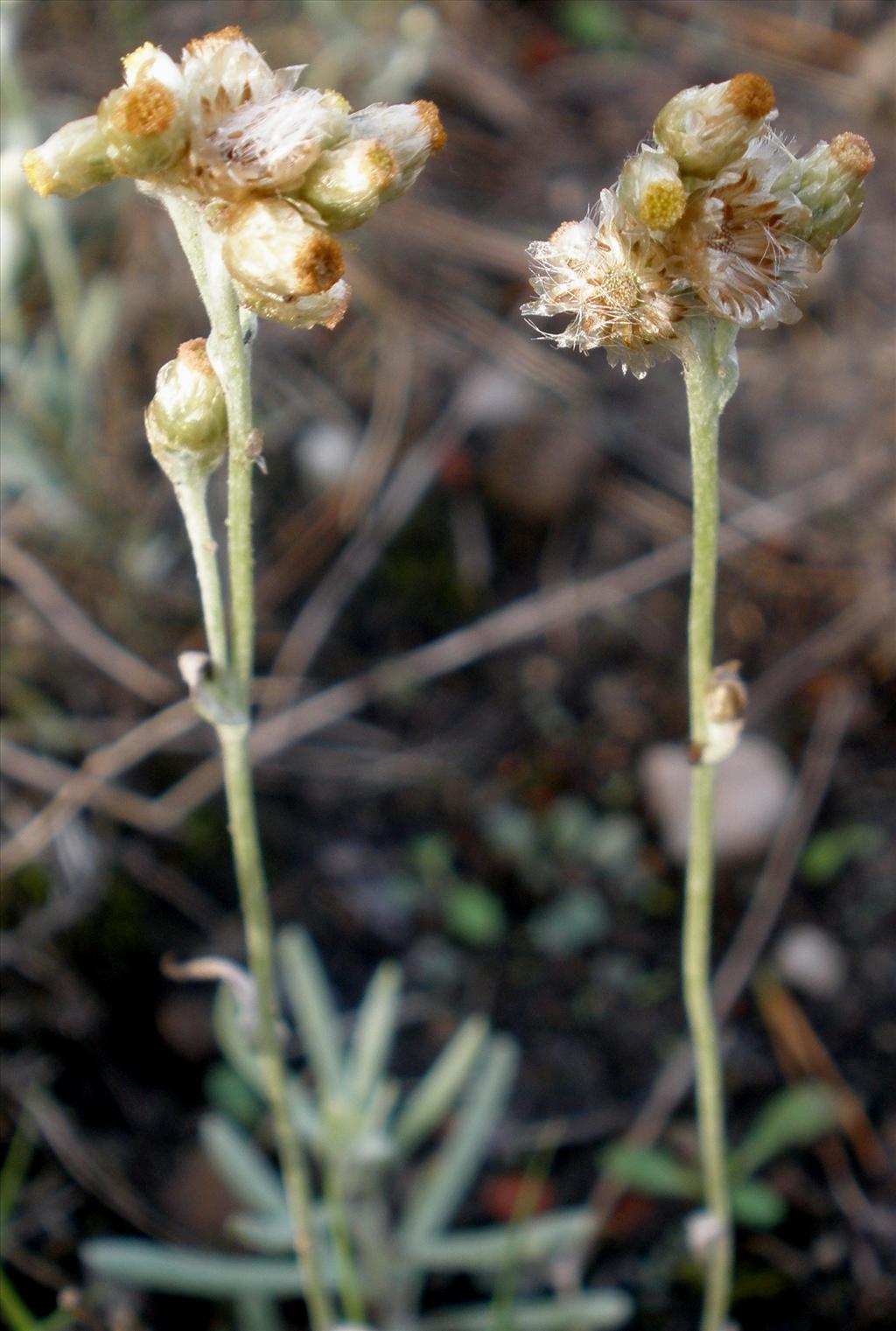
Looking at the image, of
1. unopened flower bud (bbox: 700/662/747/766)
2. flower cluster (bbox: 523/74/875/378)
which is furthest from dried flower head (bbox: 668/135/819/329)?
→ unopened flower bud (bbox: 700/662/747/766)

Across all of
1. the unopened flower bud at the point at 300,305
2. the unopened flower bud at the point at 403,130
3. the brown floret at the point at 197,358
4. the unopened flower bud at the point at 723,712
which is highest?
the unopened flower bud at the point at 403,130

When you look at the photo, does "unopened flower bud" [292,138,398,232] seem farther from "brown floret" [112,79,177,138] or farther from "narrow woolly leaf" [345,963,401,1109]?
"narrow woolly leaf" [345,963,401,1109]

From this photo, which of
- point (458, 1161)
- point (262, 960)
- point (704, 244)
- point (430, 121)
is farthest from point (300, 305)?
point (458, 1161)

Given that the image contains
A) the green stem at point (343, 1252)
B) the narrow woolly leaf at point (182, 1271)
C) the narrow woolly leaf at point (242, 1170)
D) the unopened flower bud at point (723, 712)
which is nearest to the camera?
the unopened flower bud at point (723, 712)

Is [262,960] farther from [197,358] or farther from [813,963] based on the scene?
[813,963]

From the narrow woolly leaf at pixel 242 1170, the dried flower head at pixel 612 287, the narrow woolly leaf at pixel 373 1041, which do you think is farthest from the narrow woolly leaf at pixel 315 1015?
the dried flower head at pixel 612 287

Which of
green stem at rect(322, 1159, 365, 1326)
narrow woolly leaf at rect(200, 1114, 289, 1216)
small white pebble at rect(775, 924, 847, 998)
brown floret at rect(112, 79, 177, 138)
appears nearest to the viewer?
brown floret at rect(112, 79, 177, 138)

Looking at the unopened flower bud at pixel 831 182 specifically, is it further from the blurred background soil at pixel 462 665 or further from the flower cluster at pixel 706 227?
the blurred background soil at pixel 462 665

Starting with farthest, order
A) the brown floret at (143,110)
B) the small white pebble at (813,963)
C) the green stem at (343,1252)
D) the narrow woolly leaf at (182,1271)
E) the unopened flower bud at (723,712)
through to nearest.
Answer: the small white pebble at (813,963) < the narrow woolly leaf at (182,1271) < the green stem at (343,1252) < the unopened flower bud at (723,712) < the brown floret at (143,110)

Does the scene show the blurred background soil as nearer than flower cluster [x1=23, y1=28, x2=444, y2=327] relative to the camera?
No
